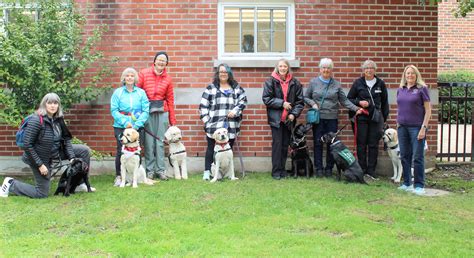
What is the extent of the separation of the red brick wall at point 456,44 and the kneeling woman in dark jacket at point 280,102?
15282 millimetres

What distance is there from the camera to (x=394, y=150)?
8914mm

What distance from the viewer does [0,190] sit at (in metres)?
7.68

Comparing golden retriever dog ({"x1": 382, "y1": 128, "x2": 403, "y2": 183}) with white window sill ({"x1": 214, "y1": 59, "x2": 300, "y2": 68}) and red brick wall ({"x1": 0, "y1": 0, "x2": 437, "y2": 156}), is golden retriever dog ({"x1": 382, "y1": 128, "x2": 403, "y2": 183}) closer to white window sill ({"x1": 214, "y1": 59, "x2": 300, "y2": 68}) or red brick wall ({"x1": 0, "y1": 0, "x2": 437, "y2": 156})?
red brick wall ({"x1": 0, "y1": 0, "x2": 437, "y2": 156})

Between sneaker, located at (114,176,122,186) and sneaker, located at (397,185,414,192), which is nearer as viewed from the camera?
sneaker, located at (397,185,414,192)

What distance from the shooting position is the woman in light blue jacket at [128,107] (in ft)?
27.7

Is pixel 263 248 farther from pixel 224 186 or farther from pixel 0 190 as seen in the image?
pixel 0 190

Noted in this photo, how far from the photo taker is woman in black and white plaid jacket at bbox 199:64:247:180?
29.1 feet

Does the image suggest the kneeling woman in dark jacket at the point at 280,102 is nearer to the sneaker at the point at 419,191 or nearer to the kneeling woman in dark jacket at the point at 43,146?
the sneaker at the point at 419,191

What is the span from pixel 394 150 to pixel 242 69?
2929 millimetres

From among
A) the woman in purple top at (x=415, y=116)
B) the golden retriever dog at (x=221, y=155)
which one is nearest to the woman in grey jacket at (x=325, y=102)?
the woman in purple top at (x=415, y=116)

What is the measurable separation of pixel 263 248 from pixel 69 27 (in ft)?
18.4

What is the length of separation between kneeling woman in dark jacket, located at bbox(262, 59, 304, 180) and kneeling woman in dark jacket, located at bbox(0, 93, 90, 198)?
3.16m

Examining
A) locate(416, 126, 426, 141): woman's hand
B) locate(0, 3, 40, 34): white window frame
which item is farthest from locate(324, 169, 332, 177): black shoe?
locate(0, 3, 40, 34): white window frame

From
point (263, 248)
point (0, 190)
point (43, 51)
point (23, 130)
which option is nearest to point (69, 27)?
point (43, 51)
